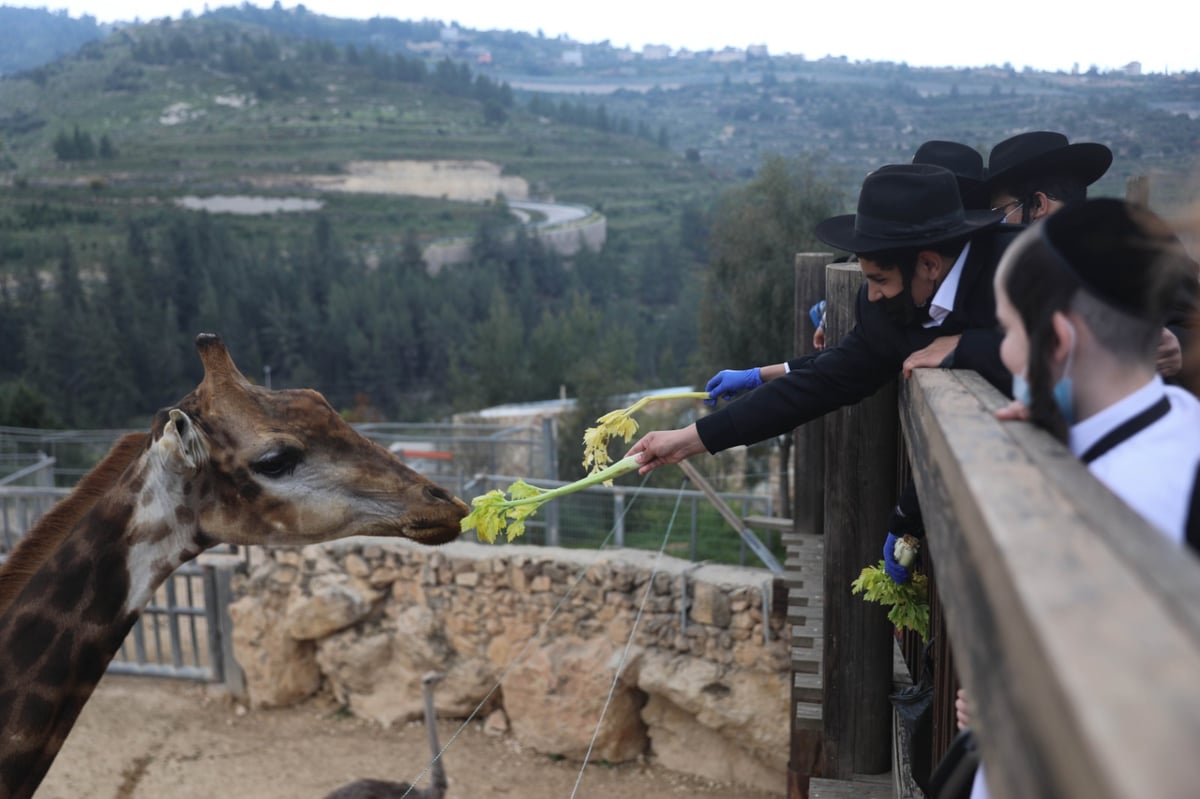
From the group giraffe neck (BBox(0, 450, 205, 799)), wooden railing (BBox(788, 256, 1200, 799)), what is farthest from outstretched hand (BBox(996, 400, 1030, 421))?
giraffe neck (BBox(0, 450, 205, 799))

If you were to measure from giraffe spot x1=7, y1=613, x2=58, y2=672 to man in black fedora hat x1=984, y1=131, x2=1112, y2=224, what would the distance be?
3.27 m

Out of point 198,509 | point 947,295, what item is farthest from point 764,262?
point 947,295

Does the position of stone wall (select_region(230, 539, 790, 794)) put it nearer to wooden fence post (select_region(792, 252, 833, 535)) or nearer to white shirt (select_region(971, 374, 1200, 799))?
wooden fence post (select_region(792, 252, 833, 535))

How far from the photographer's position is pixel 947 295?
2430mm

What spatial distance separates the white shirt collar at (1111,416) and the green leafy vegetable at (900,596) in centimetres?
157

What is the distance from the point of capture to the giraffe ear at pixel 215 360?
10.4ft

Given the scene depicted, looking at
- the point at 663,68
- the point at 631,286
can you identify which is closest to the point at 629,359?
the point at 631,286

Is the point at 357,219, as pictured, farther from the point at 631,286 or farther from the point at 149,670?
the point at 149,670

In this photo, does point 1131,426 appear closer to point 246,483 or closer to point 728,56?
→ point 246,483

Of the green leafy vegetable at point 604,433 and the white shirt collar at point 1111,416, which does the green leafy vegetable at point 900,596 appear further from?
the white shirt collar at point 1111,416

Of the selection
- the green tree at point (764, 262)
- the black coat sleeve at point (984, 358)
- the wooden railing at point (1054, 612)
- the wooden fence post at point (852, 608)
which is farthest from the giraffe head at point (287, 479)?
the green tree at point (764, 262)

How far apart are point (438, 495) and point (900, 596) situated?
136 cm

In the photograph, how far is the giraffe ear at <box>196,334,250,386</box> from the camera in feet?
10.4

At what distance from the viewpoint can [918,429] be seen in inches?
75.0
